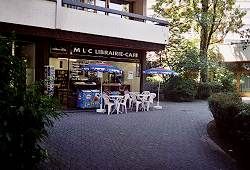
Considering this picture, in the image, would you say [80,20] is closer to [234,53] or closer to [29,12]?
[29,12]

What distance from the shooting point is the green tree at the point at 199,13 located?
31.8 m

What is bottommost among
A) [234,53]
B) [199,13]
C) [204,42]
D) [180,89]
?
[180,89]

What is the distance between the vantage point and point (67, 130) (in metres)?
12.9

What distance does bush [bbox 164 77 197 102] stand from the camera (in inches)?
1084

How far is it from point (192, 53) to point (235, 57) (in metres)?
7.91

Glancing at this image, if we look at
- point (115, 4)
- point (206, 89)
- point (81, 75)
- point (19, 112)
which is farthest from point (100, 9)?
point (19, 112)

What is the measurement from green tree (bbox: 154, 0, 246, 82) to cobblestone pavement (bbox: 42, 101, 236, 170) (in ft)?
55.5

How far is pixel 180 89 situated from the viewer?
27.6 m

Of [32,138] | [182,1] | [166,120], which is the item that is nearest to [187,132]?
[166,120]

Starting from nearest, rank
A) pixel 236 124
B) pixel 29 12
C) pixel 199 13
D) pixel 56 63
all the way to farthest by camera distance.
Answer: pixel 236 124
pixel 29 12
pixel 56 63
pixel 199 13

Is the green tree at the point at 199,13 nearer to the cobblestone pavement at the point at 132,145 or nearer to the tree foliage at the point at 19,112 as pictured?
the cobblestone pavement at the point at 132,145

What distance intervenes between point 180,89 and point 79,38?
10.7 m

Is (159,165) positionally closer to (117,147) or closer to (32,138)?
(117,147)

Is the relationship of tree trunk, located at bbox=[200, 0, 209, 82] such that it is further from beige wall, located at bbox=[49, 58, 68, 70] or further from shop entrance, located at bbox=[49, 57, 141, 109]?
beige wall, located at bbox=[49, 58, 68, 70]
